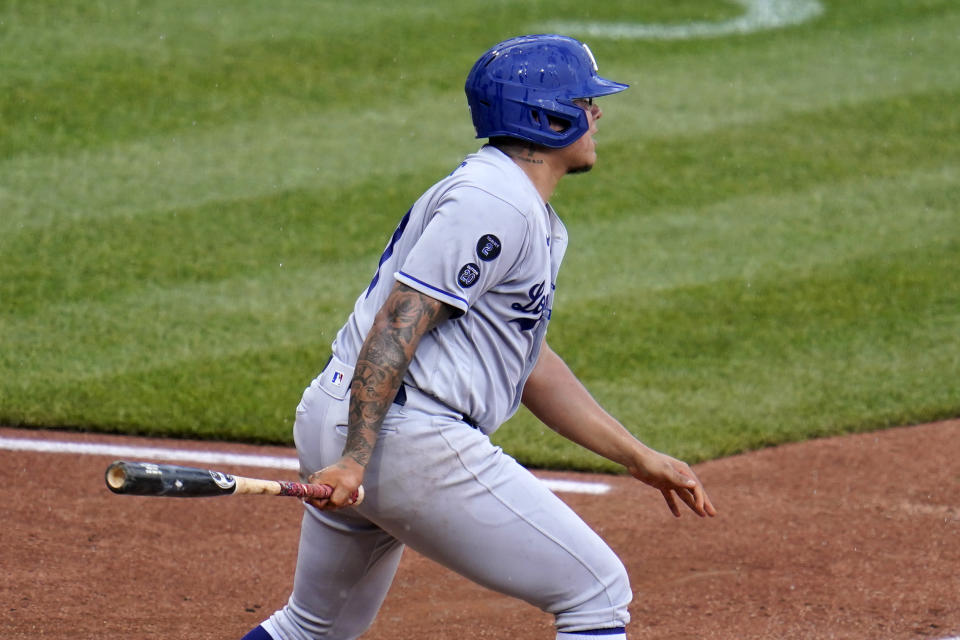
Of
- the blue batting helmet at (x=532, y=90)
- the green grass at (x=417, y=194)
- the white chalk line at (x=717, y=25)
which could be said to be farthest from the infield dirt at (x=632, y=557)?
the white chalk line at (x=717, y=25)

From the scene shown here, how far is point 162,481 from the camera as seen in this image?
9.56ft

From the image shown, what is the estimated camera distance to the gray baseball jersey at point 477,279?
3.16 m

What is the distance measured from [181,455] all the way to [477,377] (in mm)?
3060

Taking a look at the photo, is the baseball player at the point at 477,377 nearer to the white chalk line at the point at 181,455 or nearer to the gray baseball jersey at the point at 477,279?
the gray baseball jersey at the point at 477,279

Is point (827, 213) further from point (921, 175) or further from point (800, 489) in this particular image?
point (800, 489)

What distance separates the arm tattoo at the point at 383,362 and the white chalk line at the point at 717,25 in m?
8.02

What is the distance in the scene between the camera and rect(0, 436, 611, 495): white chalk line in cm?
598

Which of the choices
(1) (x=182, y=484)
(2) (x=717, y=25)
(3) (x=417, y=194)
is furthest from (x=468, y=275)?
(2) (x=717, y=25)

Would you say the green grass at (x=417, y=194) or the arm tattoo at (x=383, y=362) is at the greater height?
the arm tattoo at (x=383, y=362)

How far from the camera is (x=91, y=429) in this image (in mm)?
6293

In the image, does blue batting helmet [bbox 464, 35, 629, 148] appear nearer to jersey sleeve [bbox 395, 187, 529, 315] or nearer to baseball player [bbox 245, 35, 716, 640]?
baseball player [bbox 245, 35, 716, 640]

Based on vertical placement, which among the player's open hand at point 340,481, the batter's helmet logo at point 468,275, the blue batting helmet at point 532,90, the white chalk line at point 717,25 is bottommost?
the white chalk line at point 717,25

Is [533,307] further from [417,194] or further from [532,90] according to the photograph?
[417,194]

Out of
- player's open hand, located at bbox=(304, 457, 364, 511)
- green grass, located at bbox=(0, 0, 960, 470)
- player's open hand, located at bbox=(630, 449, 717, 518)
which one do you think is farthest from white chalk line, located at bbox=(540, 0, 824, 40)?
player's open hand, located at bbox=(304, 457, 364, 511)
